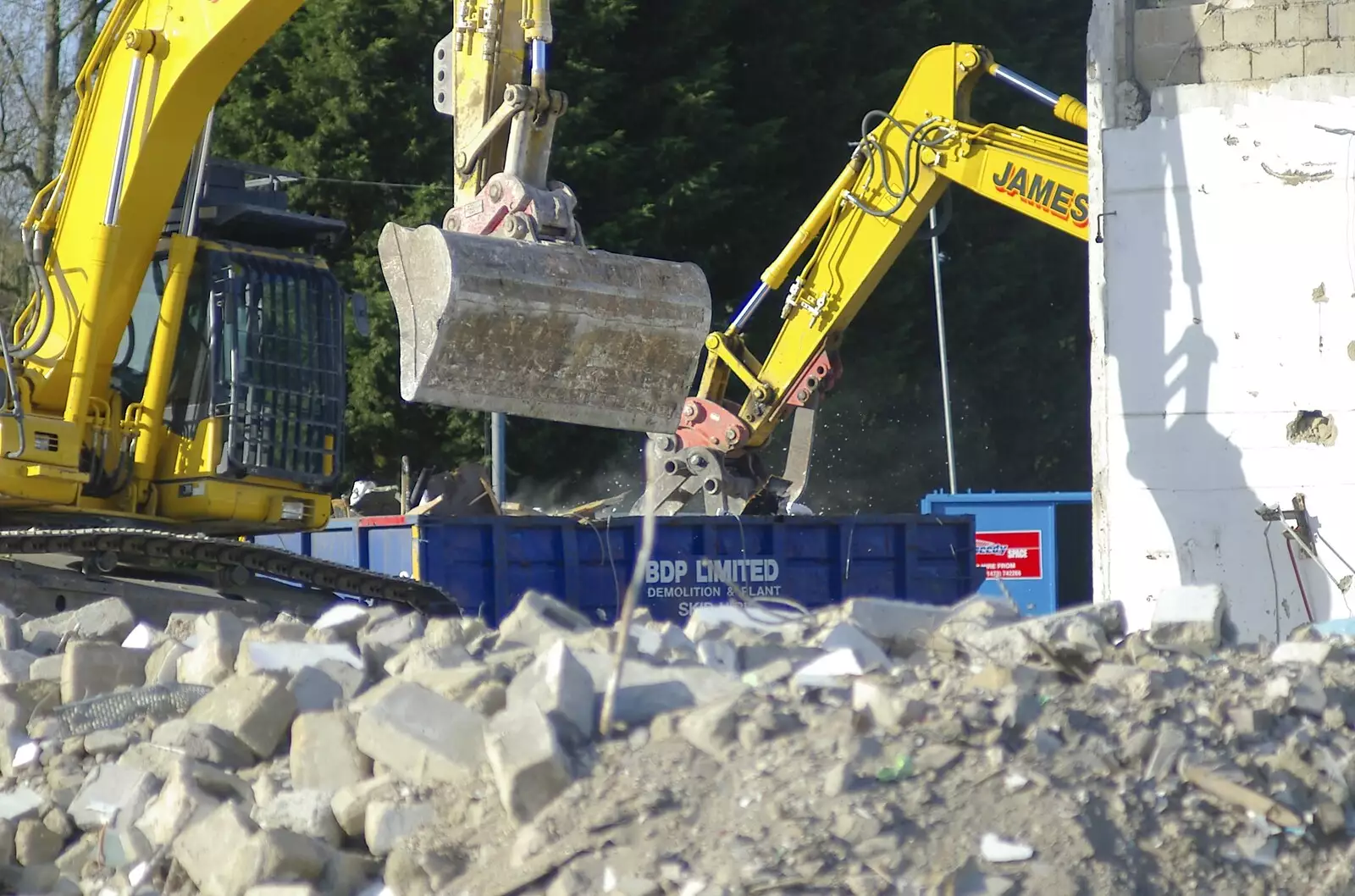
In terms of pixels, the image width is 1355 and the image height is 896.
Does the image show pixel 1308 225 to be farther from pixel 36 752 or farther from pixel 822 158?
pixel 822 158

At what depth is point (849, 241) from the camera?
12.7m

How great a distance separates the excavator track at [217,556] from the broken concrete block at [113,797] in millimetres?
4074

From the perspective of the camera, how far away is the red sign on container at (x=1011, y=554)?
Result: 14820mm

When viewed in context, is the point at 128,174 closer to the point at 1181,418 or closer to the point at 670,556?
the point at 670,556

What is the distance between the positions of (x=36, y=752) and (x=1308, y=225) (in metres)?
6.04

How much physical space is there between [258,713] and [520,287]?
2597 millimetres

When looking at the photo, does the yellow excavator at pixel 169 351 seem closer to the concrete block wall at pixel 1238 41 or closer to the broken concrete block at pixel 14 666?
the broken concrete block at pixel 14 666

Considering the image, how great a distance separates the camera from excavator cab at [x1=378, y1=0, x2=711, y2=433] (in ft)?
23.0

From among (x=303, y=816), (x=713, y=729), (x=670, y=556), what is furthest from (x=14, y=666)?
(x=670, y=556)

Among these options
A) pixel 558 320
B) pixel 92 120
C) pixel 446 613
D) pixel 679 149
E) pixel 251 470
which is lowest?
pixel 446 613

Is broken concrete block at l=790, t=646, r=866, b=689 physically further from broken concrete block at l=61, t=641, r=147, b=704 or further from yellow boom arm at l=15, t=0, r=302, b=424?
yellow boom arm at l=15, t=0, r=302, b=424

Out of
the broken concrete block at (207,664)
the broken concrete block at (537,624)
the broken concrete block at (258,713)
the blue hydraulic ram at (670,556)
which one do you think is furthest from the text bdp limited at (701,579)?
the broken concrete block at (258,713)

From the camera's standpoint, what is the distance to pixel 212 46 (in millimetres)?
9352

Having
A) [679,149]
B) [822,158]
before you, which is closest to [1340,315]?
[679,149]
